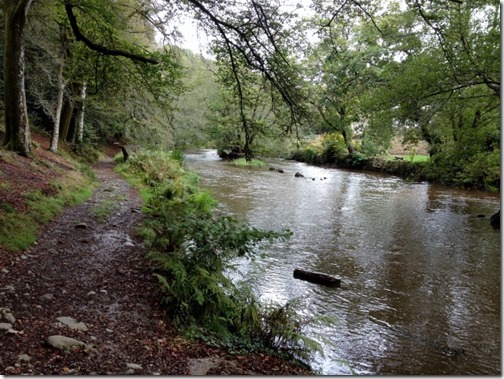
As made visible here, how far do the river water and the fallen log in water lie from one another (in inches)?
7.1

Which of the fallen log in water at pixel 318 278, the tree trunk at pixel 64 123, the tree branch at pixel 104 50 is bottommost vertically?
the fallen log in water at pixel 318 278

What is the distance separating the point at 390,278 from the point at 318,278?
5.55ft

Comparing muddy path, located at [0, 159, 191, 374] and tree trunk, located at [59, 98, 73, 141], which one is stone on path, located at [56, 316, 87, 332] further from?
tree trunk, located at [59, 98, 73, 141]

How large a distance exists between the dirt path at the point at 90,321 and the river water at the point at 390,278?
155 centimetres

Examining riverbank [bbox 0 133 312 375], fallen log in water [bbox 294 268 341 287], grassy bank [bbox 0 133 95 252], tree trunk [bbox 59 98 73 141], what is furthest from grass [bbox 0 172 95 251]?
tree trunk [bbox 59 98 73 141]

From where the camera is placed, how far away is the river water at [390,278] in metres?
5.25

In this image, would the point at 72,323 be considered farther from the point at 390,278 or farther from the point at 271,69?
the point at 390,278

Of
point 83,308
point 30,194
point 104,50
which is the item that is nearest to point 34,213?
point 30,194

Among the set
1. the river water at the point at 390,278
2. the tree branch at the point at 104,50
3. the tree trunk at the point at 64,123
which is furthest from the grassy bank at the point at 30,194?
the tree trunk at the point at 64,123

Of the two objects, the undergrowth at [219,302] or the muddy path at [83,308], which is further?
the undergrowth at [219,302]

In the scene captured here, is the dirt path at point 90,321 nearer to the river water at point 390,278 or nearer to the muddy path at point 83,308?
the muddy path at point 83,308

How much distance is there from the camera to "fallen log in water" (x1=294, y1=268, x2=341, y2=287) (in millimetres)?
7627

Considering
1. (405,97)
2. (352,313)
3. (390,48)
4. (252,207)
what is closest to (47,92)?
(252,207)

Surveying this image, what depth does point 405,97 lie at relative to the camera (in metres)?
13.1
